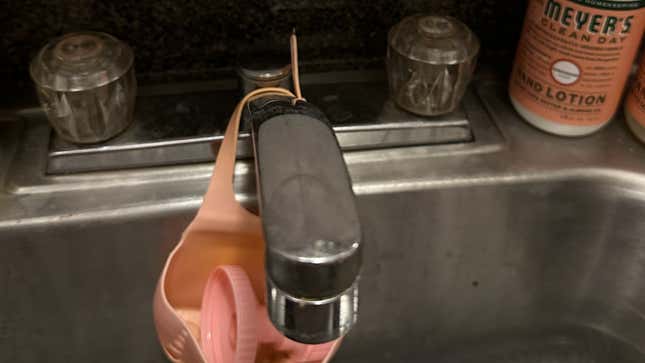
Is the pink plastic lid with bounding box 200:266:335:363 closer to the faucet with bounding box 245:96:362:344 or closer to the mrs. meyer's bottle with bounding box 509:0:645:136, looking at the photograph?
the faucet with bounding box 245:96:362:344

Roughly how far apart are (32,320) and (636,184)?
447 millimetres

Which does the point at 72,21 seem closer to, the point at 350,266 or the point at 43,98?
the point at 43,98

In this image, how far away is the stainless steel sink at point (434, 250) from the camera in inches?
18.3

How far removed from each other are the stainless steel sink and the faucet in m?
0.14

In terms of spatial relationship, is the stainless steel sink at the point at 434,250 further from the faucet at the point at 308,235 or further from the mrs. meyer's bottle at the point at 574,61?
the faucet at the point at 308,235

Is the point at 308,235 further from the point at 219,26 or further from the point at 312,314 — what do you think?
the point at 219,26

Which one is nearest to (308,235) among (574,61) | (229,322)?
(229,322)

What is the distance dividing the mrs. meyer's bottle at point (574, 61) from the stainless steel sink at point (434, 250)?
2 cm

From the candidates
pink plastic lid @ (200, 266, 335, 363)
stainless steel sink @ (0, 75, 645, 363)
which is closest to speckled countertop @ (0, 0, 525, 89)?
stainless steel sink @ (0, 75, 645, 363)

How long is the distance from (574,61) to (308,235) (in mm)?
281

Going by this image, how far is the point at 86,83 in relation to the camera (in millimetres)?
449

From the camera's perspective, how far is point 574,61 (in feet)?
1.56

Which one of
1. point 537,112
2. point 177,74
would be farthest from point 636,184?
point 177,74

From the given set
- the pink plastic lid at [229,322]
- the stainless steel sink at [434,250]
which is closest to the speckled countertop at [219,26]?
the stainless steel sink at [434,250]
